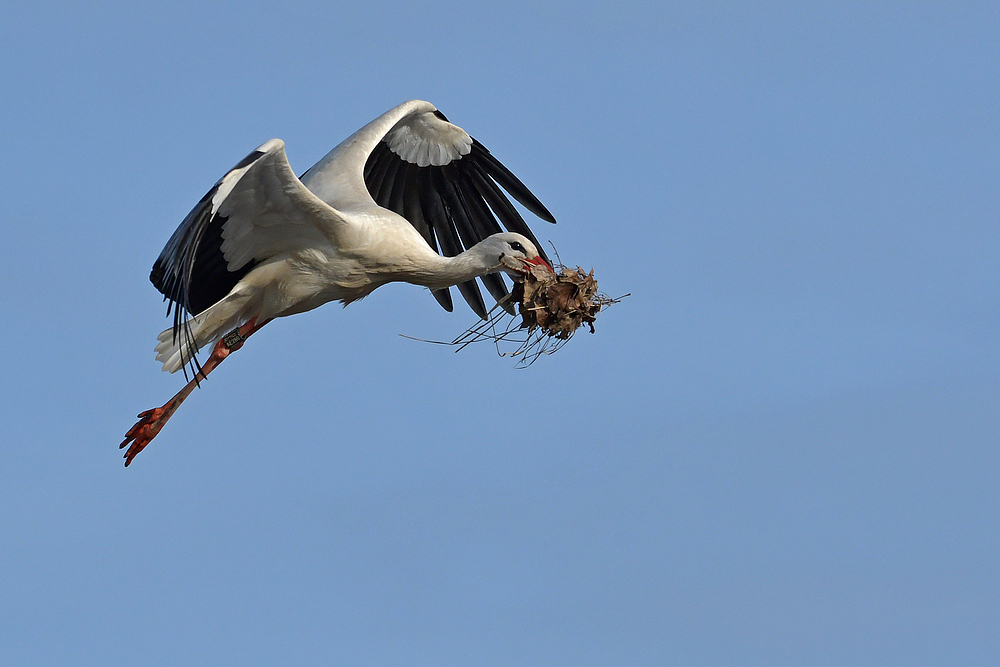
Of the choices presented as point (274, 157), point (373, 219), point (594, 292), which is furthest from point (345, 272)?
point (594, 292)

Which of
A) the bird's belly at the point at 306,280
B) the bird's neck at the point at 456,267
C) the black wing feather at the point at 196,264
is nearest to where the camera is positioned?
the black wing feather at the point at 196,264

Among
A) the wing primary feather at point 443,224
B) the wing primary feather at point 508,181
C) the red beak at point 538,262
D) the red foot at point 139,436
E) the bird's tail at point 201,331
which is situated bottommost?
the red foot at point 139,436

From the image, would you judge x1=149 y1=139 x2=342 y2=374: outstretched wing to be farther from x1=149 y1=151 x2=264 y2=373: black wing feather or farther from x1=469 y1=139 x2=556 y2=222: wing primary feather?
x1=469 y1=139 x2=556 y2=222: wing primary feather

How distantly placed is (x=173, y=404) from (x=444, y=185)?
114 inches

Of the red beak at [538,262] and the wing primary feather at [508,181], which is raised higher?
the wing primary feather at [508,181]

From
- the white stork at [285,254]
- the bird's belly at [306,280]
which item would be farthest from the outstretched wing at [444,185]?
the bird's belly at [306,280]

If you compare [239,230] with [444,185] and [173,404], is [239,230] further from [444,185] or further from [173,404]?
[444,185]

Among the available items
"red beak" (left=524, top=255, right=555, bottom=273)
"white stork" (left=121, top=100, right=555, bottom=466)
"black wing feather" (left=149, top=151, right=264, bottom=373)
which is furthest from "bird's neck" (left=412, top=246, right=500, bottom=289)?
"black wing feather" (left=149, top=151, right=264, bottom=373)

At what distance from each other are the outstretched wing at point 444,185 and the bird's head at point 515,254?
1.68 m

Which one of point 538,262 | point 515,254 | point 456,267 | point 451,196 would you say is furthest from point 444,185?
point 538,262

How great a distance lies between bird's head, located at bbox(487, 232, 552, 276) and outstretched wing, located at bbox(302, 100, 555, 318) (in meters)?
1.68

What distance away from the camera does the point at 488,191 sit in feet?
37.9

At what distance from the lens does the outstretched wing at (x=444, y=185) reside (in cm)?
1144

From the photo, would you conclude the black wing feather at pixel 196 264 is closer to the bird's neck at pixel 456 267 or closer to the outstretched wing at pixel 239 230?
the outstretched wing at pixel 239 230
